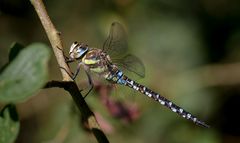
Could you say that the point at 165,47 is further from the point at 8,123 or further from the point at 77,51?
the point at 8,123

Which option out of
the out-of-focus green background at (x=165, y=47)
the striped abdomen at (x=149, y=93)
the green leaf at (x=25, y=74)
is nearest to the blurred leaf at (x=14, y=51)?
the green leaf at (x=25, y=74)

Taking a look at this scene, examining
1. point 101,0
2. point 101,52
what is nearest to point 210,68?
point 101,0

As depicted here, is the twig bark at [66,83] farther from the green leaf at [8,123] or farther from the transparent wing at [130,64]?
the transparent wing at [130,64]

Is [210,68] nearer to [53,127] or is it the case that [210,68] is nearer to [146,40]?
[146,40]

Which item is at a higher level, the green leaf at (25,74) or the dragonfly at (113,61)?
the dragonfly at (113,61)

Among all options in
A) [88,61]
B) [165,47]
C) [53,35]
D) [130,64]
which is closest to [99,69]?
[88,61]

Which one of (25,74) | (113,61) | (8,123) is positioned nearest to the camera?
(25,74)
